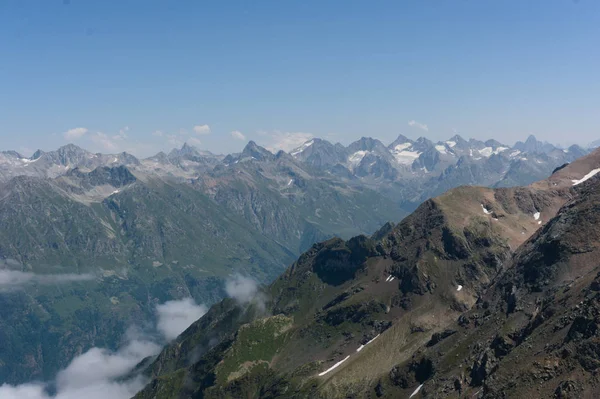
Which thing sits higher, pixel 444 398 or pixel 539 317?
pixel 539 317

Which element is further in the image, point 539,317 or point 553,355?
point 539,317

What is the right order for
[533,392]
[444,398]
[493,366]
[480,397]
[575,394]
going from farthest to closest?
[444,398]
[493,366]
[480,397]
[533,392]
[575,394]

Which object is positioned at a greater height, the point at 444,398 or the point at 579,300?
the point at 579,300

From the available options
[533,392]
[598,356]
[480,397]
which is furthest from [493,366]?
[598,356]

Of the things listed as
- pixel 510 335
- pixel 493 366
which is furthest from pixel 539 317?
pixel 493 366

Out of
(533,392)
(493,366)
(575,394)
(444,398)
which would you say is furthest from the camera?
(444,398)

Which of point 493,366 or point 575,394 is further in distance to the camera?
point 493,366

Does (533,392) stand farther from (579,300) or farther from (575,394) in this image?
(579,300)

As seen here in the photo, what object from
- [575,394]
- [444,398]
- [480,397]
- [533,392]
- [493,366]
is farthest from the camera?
[444,398]

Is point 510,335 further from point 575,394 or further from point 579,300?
point 575,394
